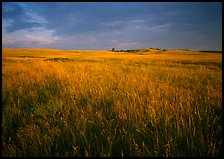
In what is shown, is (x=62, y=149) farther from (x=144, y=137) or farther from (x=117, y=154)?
(x=144, y=137)

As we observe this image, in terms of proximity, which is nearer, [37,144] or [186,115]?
[37,144]

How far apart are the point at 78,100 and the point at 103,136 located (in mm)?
1735

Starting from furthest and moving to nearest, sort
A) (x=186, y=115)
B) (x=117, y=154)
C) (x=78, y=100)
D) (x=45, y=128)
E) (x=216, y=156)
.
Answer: (x=78, y=100)
(x=186, y=115)
(x=45, y=128)
(x=117, y=154)
(x=216, y=156)

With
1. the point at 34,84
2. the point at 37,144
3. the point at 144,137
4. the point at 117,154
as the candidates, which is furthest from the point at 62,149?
the point at 34,84

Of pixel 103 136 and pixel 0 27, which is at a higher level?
pixel 0 27

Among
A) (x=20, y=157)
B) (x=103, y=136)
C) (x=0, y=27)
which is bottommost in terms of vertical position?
(x=20, y=157)

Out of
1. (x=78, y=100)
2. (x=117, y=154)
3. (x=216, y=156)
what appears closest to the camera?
(x=216, y=156)

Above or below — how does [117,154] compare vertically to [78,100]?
below

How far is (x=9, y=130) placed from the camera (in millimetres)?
2592

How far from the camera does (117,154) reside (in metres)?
1.97

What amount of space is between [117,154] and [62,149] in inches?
27.3

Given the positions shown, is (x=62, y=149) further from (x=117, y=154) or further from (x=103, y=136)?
(x=117, y=154)

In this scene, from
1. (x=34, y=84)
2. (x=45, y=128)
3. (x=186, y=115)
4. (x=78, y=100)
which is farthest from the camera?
(x=34, y=84)

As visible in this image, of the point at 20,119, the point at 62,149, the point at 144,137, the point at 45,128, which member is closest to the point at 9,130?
the point at 20,119
